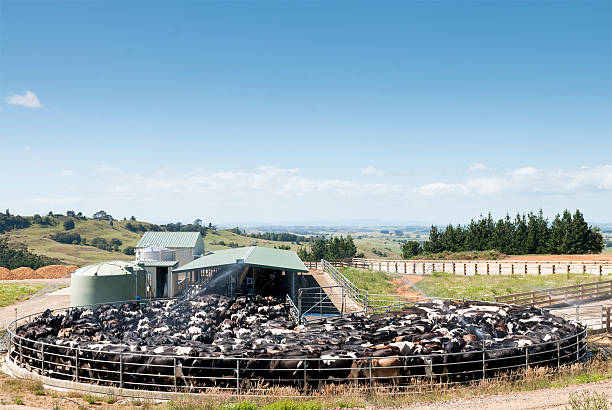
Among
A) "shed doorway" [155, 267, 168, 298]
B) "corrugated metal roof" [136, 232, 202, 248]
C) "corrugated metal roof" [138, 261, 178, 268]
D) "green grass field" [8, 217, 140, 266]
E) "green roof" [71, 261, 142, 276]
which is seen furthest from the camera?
"green grass field" [8, 217, 140, 266]

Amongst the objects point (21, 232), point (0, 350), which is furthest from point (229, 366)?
point (21, 232)

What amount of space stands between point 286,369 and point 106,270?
1978cm

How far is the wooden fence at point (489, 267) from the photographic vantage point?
142 feet

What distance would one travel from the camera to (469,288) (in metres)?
38.2

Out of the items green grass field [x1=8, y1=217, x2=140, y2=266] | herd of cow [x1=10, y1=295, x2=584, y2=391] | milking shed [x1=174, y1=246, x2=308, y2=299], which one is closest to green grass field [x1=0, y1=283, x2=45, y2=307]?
milking shed [x1=174, y1=246, x2=308, y2=299]

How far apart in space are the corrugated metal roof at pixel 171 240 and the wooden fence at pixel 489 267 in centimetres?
1509

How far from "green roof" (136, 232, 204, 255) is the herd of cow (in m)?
→ 21.0

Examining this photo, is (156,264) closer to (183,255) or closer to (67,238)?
(183,255)

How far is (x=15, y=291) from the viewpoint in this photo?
43312 millimetres

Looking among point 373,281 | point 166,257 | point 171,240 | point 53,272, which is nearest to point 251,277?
point 166,257

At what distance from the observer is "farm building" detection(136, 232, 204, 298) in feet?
116

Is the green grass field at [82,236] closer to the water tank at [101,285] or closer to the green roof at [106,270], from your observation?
the green roof at [106,270]

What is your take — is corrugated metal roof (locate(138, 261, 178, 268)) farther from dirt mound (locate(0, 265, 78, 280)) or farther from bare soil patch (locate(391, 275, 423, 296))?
dirt mound (locate(0, 265, 78, 280))

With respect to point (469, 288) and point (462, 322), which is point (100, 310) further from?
point (469, 288)
